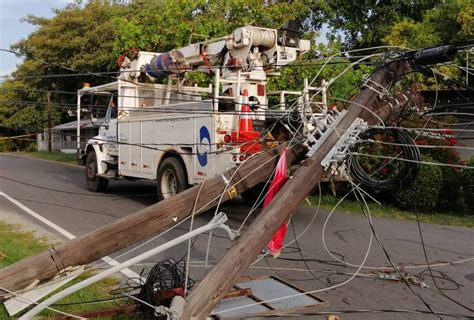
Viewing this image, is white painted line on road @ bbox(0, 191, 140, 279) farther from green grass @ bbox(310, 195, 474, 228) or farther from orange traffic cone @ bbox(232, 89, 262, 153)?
green grass @ bbox(310, 195, 474, 228)

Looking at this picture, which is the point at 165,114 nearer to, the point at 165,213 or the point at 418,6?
the point at 165,213

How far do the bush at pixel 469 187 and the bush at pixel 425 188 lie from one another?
2.00 ft

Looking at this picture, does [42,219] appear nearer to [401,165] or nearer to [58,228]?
[58,228]

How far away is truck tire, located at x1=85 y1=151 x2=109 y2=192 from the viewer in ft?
50.6

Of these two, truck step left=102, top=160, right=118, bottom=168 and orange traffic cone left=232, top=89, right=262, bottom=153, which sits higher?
orange traffic cone left=232, top=89, right=262, bottom=153

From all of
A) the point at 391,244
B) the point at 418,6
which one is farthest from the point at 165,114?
the point at 418,6

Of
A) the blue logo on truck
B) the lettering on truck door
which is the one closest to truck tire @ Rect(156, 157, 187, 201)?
the lettering on truck door

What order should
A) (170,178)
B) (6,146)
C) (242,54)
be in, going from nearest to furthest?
(242,54) → (170,178) → (6,146)

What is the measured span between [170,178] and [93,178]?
4515mm

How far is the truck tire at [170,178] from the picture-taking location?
11.2m

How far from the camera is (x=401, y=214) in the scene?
507 inches

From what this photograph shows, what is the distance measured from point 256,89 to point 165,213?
21.5ft

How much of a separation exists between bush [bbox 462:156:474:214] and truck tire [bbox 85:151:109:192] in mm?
9728

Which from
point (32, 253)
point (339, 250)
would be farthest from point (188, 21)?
point (32, 253)
